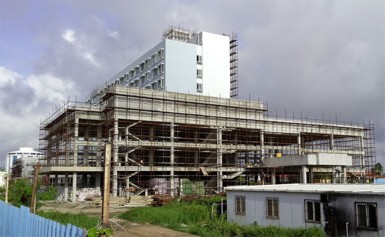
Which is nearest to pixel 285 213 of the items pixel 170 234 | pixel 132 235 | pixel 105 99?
pixel 170 234

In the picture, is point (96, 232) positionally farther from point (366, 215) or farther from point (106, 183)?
point (366, 215)

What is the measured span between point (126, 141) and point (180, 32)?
1466 inches

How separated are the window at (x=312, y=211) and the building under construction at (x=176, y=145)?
24.5 m

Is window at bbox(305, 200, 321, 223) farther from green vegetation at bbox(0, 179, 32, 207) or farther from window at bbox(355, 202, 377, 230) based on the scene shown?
green vegetation at bbox(0, 179, 32, 207)

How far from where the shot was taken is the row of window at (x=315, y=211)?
1694 cm

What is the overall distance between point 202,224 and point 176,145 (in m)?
27.8

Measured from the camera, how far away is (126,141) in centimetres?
4762

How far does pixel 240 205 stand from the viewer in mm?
24016

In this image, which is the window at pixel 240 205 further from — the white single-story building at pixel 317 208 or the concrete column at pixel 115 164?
the concrete column at pixel 115 164

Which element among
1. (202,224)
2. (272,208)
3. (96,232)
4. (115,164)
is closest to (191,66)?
(115,164)

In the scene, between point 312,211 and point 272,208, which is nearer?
point 312,211

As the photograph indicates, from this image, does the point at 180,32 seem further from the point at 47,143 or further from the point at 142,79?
the point at 47,143

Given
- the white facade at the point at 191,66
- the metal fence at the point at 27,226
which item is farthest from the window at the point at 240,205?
the white facade at the point at 191,66

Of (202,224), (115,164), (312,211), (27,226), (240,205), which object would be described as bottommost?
(202,224)
